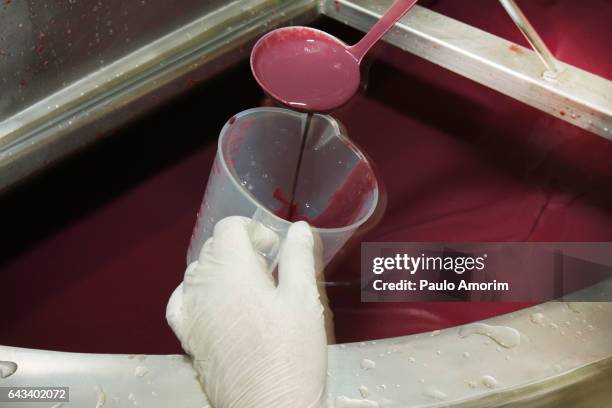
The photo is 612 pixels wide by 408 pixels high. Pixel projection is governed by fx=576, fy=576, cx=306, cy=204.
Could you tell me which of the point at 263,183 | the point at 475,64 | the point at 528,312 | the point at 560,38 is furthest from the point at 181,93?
the point at 560,38

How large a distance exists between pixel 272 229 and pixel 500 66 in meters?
0.81

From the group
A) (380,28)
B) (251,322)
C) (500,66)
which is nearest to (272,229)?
(251,322)

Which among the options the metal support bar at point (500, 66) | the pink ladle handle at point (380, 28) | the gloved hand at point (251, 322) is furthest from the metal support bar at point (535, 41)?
the gloved hand at point (251, 322)

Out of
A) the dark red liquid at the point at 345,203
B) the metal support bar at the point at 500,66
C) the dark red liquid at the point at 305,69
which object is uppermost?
the dark red liquid at the point at 305,69

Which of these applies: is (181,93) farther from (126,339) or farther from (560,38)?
(560,38)

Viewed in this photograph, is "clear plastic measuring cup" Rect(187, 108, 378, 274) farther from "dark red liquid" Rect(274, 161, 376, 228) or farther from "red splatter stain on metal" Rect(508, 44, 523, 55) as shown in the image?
"red splatter stain on metal" Rect(508, 44, 523, 55)

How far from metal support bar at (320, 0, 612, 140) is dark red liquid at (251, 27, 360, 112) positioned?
0.43 meters

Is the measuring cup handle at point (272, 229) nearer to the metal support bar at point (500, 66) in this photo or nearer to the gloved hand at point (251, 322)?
the gloved hand at point (251, 322)

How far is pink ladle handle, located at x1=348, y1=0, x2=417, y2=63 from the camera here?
1213 millimetres

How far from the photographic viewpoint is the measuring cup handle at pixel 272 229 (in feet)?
3.33

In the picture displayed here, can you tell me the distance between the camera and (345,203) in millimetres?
1252

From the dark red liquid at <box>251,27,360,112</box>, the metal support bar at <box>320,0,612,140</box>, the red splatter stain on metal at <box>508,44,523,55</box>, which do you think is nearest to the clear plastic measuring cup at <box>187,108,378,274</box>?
the dark red liquid at <box>251,27,360,112</box>

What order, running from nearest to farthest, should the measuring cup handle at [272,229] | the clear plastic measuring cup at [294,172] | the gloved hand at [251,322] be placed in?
the gloved hand at [251,322], the measuring cup handle at [272,229], the clear plastic measuring cup at [294,172]

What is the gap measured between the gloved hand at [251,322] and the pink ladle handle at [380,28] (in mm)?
424
